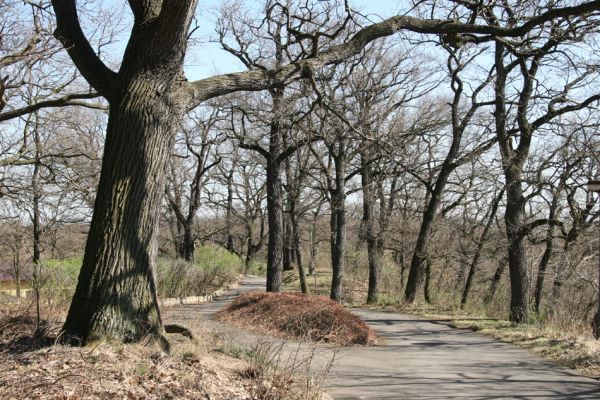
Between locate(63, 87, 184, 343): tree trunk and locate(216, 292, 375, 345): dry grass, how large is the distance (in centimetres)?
520

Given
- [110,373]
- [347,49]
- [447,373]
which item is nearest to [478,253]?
[447,373]

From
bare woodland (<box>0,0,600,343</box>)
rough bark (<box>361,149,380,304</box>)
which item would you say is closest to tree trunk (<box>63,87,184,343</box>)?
bare woodland (<box>0,0,600,343</box>)

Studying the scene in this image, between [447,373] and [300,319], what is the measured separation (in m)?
4.05

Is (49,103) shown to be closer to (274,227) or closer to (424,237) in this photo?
(274,227)

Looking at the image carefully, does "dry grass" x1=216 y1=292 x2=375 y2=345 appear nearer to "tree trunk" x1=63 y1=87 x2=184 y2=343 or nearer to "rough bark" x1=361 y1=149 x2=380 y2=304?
"tree trunk" x1=63 y1=87 x2=184 y2=343

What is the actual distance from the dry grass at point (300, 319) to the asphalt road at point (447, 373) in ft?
1.65

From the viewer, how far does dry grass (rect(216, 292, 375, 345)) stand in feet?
40.5

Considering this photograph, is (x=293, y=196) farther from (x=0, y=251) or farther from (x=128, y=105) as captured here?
(x=128, y=105)

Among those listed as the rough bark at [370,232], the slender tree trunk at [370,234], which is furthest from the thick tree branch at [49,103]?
the slender tree trunk at [370,234]

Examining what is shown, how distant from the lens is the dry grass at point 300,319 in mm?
12352

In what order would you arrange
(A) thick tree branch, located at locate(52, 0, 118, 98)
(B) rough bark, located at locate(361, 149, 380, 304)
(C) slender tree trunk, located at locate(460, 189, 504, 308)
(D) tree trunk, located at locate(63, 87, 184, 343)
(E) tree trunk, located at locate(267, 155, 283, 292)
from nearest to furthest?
(D) tree trunk, located at locate(63, 87, 184, 343)
(A) thick tree branch, located at locate(52, 0, 118, 98)
(E) tree trunk, located at locate(267, 155, 283, 292)
(C) slender tree trunk, located at locate(460, 189, 504, 308)
(B) rough bark, located at locate(361, 149, 380, 304)

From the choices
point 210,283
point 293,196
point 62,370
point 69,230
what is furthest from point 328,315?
point 69,230

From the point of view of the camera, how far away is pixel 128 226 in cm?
648

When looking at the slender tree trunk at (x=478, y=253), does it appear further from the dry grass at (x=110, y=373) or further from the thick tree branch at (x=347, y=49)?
the dry grass at (x=110, y=373)
